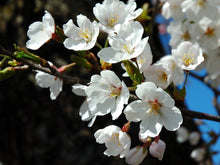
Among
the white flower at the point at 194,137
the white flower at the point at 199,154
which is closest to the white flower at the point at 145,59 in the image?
the white flower at the point at 199,154

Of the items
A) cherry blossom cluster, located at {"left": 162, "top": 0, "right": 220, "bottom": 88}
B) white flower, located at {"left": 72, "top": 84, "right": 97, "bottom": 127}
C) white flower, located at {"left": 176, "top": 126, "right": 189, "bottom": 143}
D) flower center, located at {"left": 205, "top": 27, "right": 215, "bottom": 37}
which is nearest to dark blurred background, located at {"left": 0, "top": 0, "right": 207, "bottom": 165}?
white flower, located at {"left": 176, "top": 126, "right": 189, "bottom": 143}

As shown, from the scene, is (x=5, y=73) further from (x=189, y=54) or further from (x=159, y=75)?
(x=189, y=54)

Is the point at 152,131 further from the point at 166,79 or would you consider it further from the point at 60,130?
the point at 60,130

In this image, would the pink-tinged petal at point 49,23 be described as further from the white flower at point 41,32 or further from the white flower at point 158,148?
the white flower at point 158,148

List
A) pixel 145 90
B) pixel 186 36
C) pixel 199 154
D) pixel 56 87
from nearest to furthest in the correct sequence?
pixel 145 90
pixel 56 87
pixel 186 36
pixel 199 154

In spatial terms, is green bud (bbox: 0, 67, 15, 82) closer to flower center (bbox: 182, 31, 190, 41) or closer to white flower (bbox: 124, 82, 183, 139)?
white flower (bbox: 124, 82, 183, 139)

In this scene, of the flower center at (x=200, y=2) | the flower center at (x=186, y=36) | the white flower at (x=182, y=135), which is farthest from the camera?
the white flower at (x=182, y=135)

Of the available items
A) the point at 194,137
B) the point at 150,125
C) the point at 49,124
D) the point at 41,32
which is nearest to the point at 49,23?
the point at 41,32

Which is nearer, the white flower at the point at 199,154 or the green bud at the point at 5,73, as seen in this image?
the green bud at the point at 5,73
